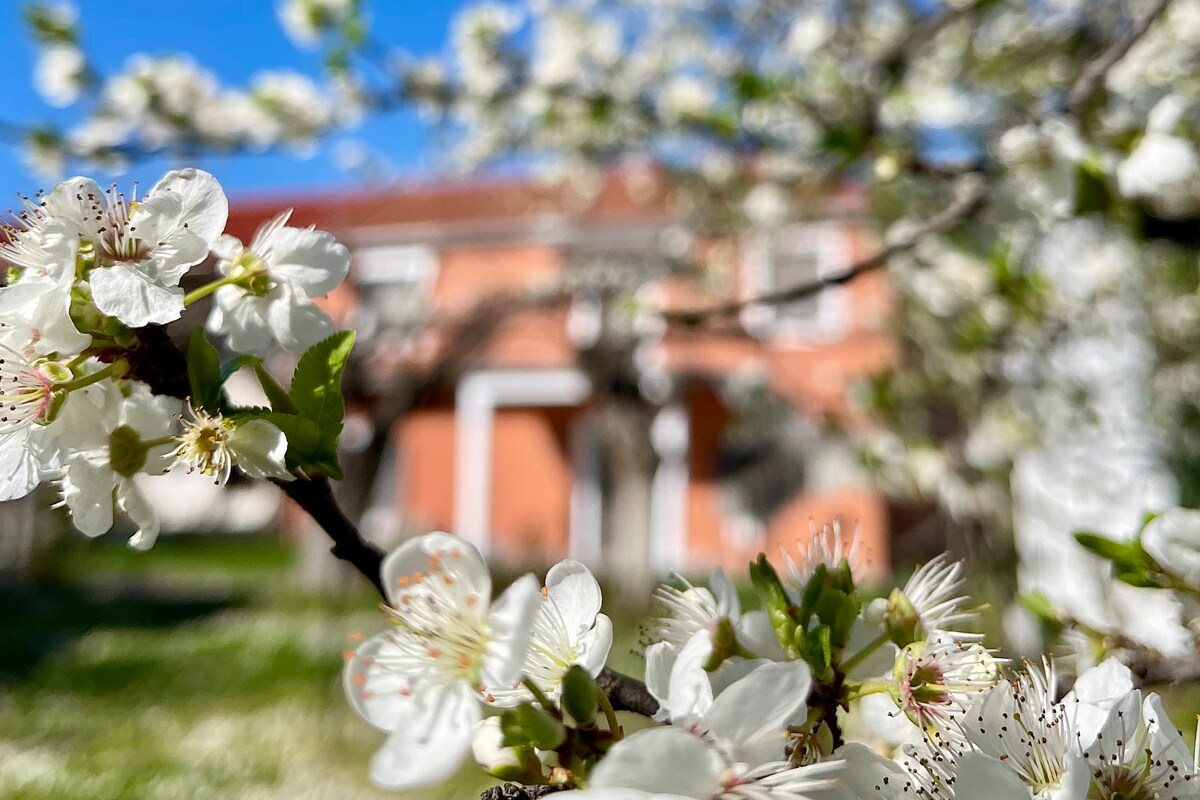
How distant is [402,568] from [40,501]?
7001 mm

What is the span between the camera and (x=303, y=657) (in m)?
3.35

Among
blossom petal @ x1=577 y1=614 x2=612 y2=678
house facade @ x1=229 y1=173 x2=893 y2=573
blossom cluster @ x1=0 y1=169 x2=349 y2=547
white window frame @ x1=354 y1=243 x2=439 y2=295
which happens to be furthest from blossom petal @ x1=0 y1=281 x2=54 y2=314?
white window frame @ x1=354 y1=243 x2=439 y2=295

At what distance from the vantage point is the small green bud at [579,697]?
410mm

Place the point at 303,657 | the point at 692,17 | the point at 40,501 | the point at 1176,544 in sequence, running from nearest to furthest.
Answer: the point at 1176,544 → the point at 303,657 → the point at 692,17 → the point at 40,501

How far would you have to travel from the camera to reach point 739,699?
414mm

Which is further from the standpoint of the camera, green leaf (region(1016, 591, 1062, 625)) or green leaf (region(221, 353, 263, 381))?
green leaf (region(1016, 591, 1062, 625))

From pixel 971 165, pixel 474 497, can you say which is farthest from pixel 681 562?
pixel 971 165

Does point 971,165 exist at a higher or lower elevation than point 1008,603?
higher

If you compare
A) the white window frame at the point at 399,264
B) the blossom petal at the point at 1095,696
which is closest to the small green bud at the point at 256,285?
the blossom petal at the point at 1095,696

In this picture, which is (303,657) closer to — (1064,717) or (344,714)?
(344,714)

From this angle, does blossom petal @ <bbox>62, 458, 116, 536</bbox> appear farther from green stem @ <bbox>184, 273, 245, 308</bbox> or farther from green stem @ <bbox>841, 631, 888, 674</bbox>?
green stem @ <bbox>841, 631, 888, 674</bbox>

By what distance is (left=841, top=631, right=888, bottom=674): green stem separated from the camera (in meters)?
0.53

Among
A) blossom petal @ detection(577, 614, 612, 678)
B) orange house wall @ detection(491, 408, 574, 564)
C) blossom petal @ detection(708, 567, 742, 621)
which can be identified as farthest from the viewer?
orange house wall @ detection(491, 408, 574, 564)

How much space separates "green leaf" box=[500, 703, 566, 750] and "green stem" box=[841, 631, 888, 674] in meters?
0.21
